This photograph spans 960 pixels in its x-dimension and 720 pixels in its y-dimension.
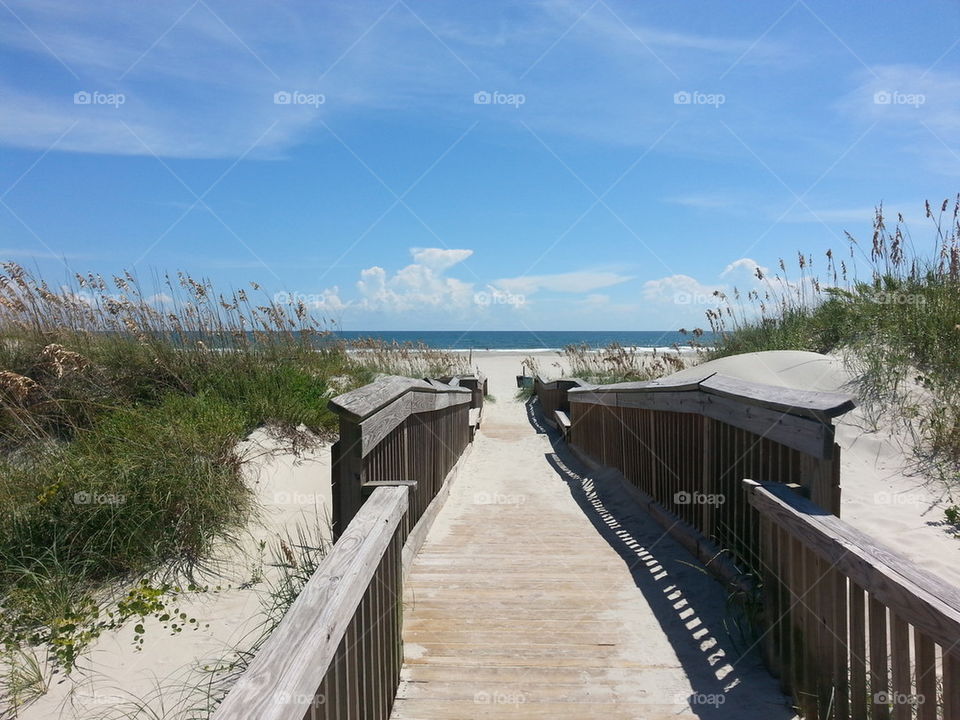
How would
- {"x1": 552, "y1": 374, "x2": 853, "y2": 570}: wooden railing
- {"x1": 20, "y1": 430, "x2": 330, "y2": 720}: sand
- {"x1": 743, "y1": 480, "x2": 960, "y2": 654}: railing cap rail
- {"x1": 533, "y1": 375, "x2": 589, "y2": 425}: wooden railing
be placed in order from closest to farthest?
{"x1": 743, "y1": 480, "x2": 960, "y2": 654}: railing cap rail → {"x1": 552, "y1": 374, "x2": 853, "y2": 570}: wooden railing → {"x1": 20, "y1": 430, "x2": 330, "y2": 720}: sand → {"x1": 533, "y1": 375, "x2": 589, "y2": 425}: wooden railing

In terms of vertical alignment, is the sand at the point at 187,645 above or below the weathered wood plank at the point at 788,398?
below

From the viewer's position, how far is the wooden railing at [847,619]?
191 cm

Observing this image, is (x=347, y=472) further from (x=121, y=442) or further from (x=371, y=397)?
(x=121, y=442)

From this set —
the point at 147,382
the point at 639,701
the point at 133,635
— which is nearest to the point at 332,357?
the point at 147,382

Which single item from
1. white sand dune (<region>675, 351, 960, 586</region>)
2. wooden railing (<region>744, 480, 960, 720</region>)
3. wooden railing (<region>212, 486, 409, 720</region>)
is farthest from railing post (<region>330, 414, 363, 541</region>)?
white sand dune (<region>675, 351, 960, 586</region>)

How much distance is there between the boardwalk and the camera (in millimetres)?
2898

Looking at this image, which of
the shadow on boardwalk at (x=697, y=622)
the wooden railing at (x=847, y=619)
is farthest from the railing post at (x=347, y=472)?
the wooden railing at (x=847, y=619)

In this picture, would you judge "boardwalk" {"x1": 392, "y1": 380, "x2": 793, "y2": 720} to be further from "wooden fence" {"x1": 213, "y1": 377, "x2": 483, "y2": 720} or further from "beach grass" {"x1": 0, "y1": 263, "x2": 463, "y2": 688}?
"beach grass" {"x1": 0, "y1": 263, "x2": 463, "y2": 688}

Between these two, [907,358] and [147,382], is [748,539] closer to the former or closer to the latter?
[907,358]

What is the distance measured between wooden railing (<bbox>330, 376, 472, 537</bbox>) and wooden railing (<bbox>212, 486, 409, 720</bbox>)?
0.30m

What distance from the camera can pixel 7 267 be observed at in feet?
26.1

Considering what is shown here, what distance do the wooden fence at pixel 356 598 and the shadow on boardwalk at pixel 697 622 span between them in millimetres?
1357

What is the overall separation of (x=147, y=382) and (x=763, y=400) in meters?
6.53

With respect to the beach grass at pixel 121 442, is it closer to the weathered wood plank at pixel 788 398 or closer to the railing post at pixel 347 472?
the railing post at pixel 347 472
